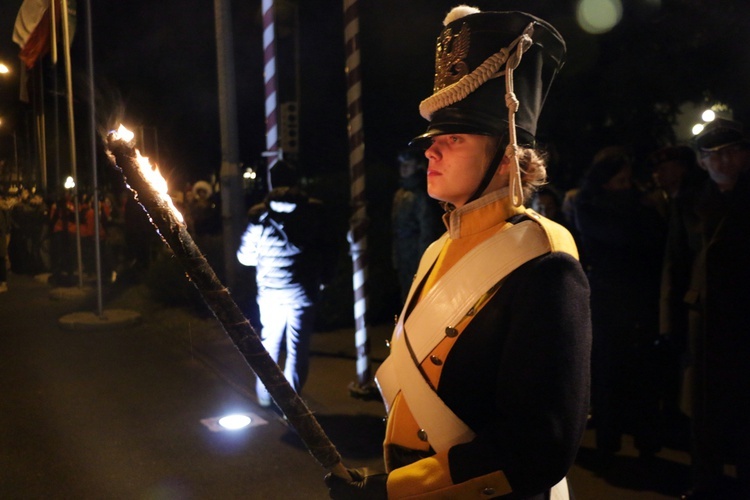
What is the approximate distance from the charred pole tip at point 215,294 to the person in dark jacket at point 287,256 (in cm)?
373

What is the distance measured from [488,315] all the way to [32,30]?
2791mm

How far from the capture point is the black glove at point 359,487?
176 centimetres

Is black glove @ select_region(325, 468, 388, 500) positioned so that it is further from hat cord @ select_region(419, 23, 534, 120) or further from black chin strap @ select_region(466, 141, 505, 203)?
hat cord @ select_region(419, 23, 534, 120)

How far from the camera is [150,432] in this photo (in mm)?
5691

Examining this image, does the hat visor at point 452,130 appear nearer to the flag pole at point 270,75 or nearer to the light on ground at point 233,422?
the light on ground at point 233,422

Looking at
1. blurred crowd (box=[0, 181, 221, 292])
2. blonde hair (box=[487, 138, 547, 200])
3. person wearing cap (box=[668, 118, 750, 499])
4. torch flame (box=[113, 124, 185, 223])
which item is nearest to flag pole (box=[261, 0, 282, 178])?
blurred crowd (box=[0, 181, 221, 292])

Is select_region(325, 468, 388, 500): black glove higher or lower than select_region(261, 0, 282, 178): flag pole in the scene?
lower

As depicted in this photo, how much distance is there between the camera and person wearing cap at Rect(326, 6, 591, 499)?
162 centimetres

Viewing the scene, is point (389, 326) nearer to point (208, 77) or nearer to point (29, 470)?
point (29, 470)

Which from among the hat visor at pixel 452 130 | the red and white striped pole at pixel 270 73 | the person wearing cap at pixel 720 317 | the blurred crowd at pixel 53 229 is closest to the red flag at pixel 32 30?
the blurred crowd at pixel 53 229

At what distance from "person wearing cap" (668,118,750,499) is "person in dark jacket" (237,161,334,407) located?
2.82 m

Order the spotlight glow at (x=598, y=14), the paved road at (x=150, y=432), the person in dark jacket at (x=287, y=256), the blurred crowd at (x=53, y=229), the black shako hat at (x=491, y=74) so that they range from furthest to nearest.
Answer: the spotlight glow at (x=598, y=14) → the person in dark jacket at (x=287, y=256) → the paved road at (x=150, y=432) → the blurred crowd at (x=53, y=229) → the black shako hat at (x=491, y=74)

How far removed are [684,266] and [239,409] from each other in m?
3.90

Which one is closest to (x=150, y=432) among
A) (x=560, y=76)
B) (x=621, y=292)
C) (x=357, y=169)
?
(x=357, y=169)
